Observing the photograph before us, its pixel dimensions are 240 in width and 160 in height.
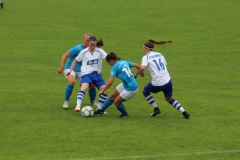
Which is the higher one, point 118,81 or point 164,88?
point 164,88

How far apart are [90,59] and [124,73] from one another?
4.62ft

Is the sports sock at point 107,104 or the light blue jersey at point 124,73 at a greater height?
the light blue jersey at point 124,73

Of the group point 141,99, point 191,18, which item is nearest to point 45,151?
point 141,99

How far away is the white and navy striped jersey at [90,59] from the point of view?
51.5 ft

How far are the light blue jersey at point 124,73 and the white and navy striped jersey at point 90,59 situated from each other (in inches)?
44.2

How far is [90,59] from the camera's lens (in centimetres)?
1570

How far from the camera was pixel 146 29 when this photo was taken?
99.8 ft

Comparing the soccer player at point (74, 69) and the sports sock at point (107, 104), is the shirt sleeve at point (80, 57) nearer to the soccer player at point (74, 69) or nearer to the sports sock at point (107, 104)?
the soccer player at point (74, 69)

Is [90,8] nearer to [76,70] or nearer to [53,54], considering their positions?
[53,54]

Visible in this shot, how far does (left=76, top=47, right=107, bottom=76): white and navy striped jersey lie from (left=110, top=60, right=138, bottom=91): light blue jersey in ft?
3.68

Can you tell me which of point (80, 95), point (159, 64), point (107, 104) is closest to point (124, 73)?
point (159, 64)

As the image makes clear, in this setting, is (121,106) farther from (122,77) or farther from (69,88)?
(69,88)

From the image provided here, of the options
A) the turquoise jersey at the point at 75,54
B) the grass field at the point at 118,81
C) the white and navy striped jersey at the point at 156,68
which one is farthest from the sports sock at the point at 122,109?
the turquoise jersey at the point at 75,54

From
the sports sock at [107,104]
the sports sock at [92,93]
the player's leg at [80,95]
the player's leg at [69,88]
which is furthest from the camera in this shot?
the sports sock at [92,93]
